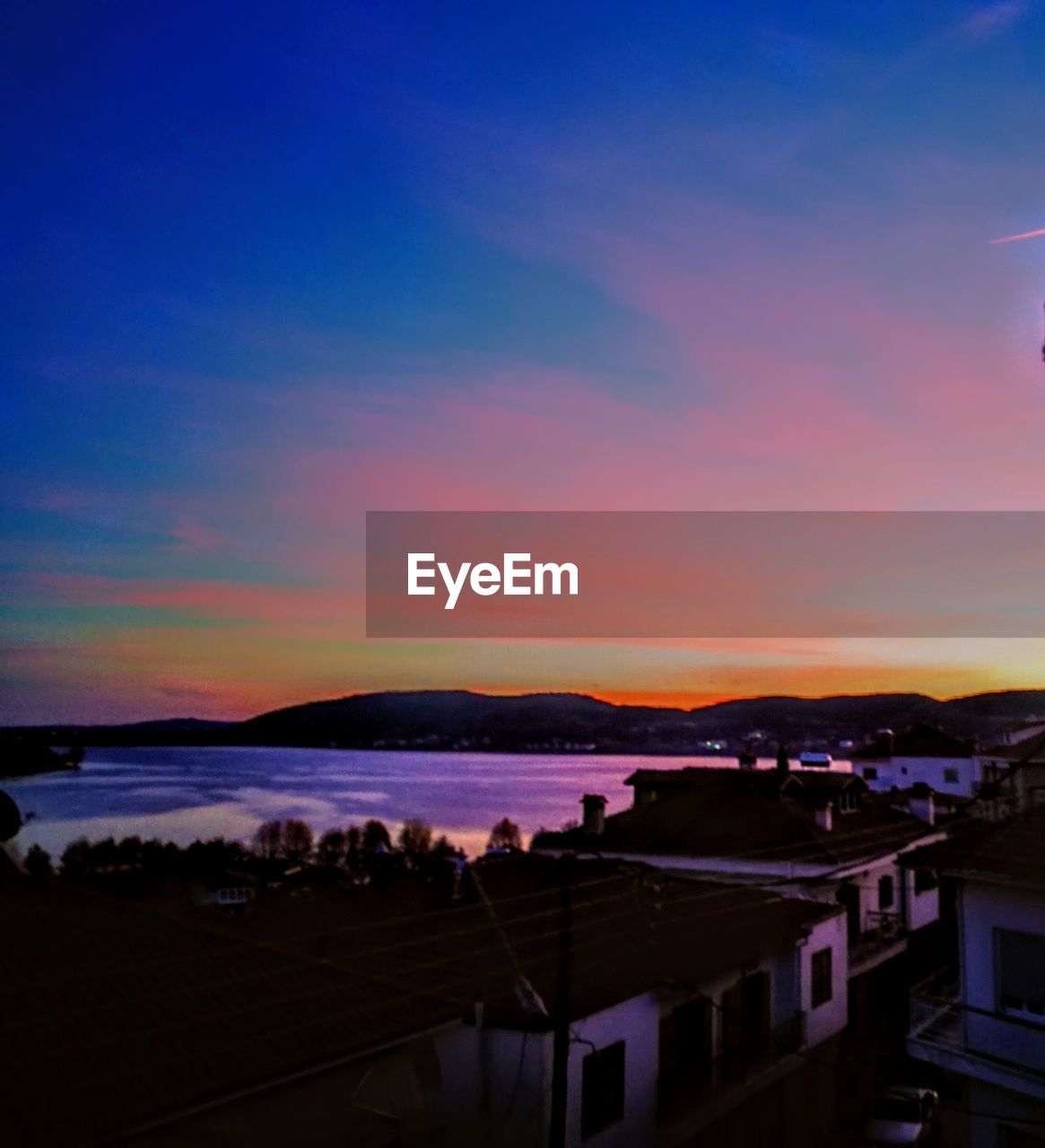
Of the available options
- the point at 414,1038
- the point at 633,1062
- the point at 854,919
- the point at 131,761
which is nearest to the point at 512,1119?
the point at 633,1062

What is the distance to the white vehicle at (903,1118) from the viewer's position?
7.08 metres

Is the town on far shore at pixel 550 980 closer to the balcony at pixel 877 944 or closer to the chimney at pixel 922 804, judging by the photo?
the balcony at pixel 877 944

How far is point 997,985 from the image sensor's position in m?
5.62

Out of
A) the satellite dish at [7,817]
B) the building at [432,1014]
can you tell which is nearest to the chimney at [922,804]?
the building at [432,1014]

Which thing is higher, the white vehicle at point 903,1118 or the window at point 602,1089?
the window at point 602,1089

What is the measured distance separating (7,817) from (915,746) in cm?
2192

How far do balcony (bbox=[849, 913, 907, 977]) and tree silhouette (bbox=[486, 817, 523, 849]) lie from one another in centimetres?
337

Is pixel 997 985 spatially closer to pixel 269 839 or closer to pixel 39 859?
pixel 269 839

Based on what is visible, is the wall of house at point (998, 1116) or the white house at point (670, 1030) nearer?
the white house at point (670, 1030)

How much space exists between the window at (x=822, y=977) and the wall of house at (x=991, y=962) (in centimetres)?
298

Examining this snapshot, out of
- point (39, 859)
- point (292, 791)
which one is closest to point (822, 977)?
point (292, 791)

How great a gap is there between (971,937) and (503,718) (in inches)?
137

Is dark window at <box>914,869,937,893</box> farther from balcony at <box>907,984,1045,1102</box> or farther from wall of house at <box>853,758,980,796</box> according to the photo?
wall of house at <box>853,758,980,796</box>

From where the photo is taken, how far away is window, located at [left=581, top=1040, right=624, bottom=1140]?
553 centimetres
